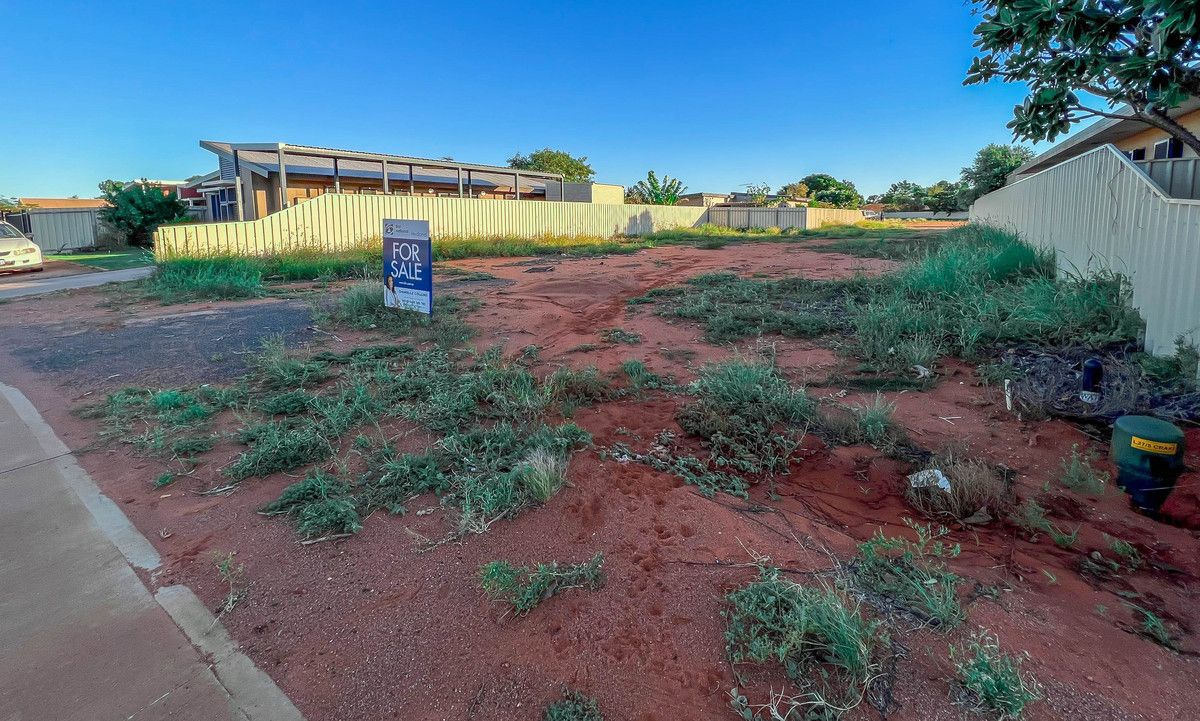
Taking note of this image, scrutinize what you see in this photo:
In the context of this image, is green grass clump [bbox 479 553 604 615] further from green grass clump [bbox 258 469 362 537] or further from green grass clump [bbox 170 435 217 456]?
green grass clump [bbox 170 435 217 456]

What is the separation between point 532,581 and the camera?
2805 millimetres

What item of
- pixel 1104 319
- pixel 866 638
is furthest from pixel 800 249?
pixel 866 638

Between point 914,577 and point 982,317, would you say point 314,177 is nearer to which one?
point 982,317

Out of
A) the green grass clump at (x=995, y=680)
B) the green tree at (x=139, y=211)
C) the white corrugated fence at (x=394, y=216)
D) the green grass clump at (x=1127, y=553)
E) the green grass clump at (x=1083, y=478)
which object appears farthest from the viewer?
the green tree at (x=139, y=211)

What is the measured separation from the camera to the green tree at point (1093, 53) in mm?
4125

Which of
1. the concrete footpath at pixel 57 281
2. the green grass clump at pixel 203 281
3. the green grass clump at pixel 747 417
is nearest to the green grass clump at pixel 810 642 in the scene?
the green grass clump at pixel 747 417

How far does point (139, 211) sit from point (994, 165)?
4291cm

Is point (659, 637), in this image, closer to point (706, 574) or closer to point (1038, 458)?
point (706, 574)

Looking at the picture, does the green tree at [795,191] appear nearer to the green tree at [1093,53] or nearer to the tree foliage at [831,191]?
the tree foliage at [831,191]

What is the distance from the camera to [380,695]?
235 centimetres

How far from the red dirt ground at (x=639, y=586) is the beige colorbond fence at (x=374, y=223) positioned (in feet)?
39.4

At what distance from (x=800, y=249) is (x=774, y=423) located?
1733cm

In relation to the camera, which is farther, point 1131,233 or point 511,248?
point 511,248

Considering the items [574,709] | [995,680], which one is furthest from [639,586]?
[995,680]
